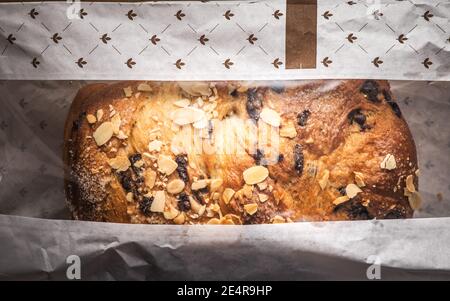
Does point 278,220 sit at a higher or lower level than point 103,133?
lower

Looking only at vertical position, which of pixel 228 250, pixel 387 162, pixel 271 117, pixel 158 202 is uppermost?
pixel 271 117

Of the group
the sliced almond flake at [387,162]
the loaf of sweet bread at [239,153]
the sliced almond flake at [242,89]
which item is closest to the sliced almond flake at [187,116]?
the loaf of sweet bread at [239,153]

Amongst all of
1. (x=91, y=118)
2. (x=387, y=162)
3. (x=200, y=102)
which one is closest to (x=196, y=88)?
(x=200, y=102)

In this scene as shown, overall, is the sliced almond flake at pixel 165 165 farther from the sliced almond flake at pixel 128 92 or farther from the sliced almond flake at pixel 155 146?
the sliced almond flake at pixel 128 92

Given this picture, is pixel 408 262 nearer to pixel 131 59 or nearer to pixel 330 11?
pixel 330 11

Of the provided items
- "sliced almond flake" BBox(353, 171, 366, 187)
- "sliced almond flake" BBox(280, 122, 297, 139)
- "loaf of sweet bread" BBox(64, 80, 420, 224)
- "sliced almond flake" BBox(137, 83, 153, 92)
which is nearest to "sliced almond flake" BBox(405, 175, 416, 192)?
"loaf of sweet bread" BBox(64, 80, 420, 224)

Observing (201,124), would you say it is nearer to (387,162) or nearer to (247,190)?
(247,190)

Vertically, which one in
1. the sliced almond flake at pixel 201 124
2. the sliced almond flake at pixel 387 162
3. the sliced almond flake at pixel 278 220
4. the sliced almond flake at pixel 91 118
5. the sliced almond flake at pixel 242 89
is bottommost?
the sliced almond flake at pixel 278 220
